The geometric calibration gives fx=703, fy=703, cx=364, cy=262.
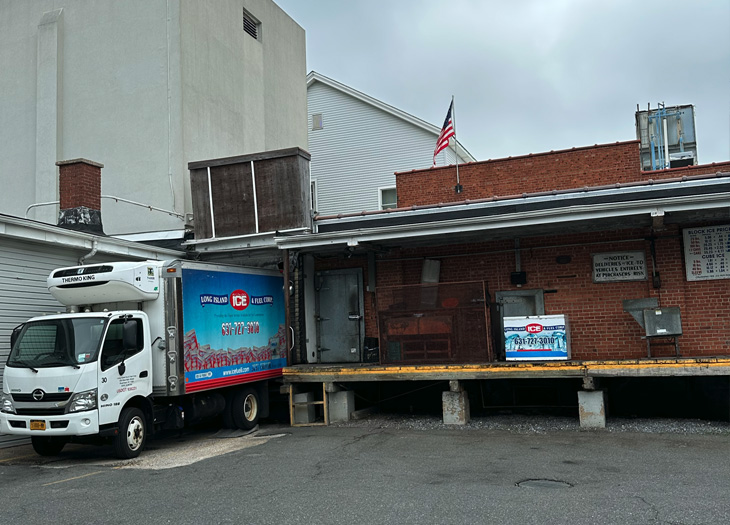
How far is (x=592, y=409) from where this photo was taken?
39.8 ft

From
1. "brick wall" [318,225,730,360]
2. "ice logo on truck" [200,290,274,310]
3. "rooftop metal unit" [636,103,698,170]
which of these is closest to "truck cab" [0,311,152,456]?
"ice logo on truck" [200,290,274,310]

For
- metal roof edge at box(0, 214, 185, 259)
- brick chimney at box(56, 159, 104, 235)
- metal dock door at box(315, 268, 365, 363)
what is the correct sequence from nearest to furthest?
metal roof edge at box(0, 214, 185, 259) < brick chimney at box(56, 159, 104, 235) < metal dock door at box(315, 268, 365, 363)

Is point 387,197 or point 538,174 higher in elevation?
point 387,197

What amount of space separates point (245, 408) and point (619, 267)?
7.93 meters

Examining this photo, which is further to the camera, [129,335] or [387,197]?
[387,197]

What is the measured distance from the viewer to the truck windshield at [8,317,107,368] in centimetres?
1056

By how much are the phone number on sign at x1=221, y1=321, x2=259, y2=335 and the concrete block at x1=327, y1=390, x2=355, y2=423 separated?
80.1 inches

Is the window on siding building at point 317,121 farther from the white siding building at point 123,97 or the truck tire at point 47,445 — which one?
the truck tire at point 47,445

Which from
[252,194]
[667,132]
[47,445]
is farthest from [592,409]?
[667,132]

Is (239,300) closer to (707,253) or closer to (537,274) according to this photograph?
(537,274)

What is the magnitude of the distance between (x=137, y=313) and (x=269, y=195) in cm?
532

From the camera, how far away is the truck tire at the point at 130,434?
10.7 metres

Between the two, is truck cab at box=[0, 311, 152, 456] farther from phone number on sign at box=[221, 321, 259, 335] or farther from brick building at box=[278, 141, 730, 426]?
brick building at box=[278, 141, 730, 426]

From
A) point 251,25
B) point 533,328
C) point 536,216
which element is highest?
point 251,25
